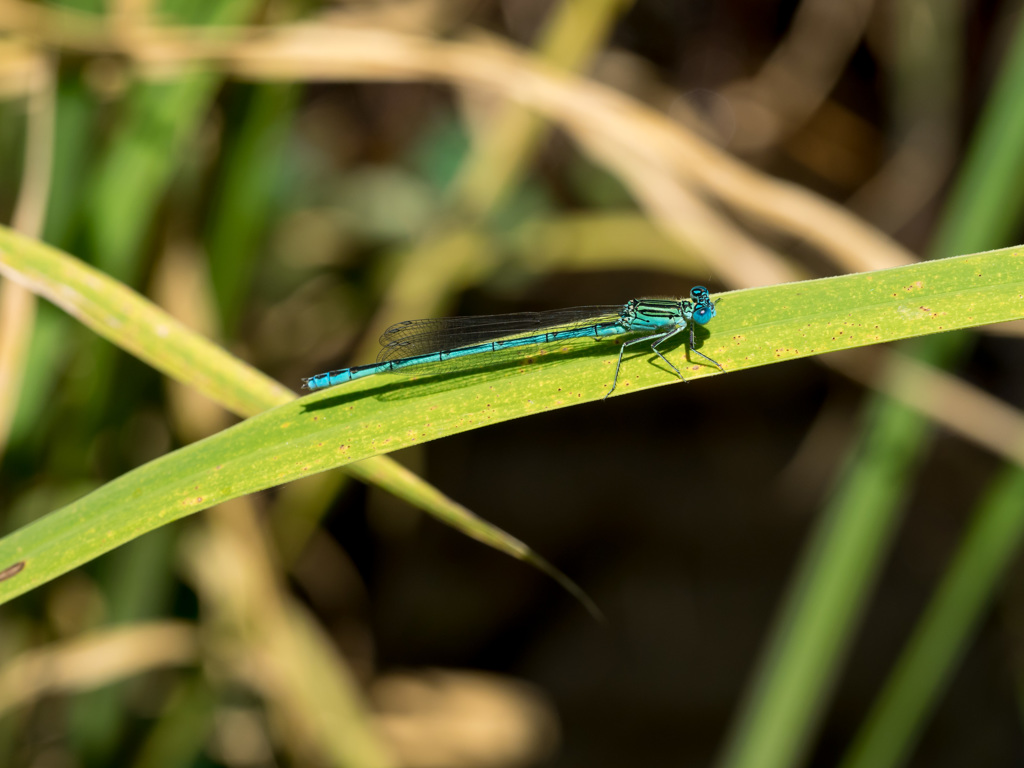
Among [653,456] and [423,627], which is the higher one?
[653,456]

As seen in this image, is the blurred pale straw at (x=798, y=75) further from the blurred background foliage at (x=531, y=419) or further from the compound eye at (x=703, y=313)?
the compound eye at (x=703, y=313)

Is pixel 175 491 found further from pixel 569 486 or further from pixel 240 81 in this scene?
pixel 569 486

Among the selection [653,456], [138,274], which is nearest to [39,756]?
[138,274]

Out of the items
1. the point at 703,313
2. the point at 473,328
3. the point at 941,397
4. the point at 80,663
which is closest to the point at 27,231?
the point at 473,328

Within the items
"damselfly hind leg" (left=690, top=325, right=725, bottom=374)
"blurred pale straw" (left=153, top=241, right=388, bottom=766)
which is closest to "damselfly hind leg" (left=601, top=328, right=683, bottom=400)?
"damselfly hind leg" (left=690, top=325, right=725, bottom=374)

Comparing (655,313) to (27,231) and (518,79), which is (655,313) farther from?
(27,231)

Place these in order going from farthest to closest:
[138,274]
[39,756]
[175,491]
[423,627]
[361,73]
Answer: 1. [423,627]
2. [39,756]
3. [138,274]
4. [361,73]
5. [175,491]

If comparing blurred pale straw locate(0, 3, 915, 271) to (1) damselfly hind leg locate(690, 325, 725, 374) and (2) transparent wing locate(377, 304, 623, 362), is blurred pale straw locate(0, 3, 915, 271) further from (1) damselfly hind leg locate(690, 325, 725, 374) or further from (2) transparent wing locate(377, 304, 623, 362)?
(1) damselfly hind leg locate(690, 325, 725, 374)
